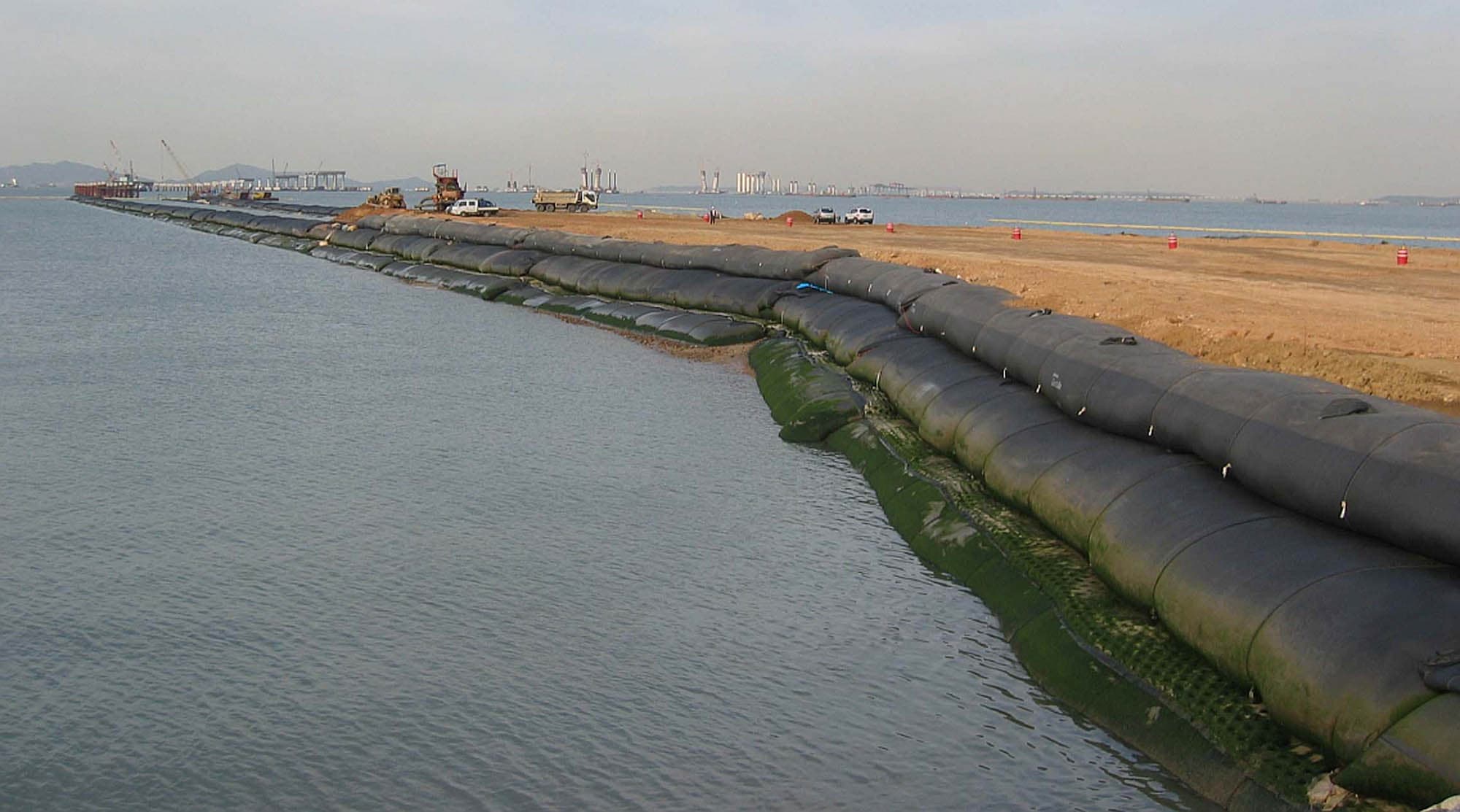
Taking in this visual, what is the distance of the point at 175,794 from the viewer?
1008cm

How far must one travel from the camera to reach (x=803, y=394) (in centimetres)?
2547

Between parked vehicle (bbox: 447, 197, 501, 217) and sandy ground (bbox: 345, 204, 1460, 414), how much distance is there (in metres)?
28.2

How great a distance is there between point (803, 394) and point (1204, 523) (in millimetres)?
14135

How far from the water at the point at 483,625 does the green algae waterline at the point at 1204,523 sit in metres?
0.80

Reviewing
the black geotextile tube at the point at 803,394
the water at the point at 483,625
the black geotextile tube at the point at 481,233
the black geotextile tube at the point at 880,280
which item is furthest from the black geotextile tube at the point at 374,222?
the black geotextile tube at the point at 803,394

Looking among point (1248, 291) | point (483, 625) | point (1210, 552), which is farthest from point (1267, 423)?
point (1248, 291)

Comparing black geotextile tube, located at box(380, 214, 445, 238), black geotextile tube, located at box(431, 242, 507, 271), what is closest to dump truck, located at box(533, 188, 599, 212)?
black geotextile tube, located at box(380, 214, 445, 238)

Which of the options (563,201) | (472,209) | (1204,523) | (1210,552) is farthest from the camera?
(563,201)

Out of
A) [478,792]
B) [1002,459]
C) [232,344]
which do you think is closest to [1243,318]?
[1002,459]

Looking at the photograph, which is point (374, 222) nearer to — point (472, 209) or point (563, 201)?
point (472, 209)

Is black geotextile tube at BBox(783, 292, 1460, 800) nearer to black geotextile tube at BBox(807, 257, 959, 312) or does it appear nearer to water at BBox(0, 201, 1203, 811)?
water at BBox(0, 201, 1203, 811)

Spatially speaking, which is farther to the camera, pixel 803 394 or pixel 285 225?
pixel 285 225

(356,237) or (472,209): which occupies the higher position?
(472,209)

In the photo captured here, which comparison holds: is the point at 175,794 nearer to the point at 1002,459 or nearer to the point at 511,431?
the point at 1002,459
